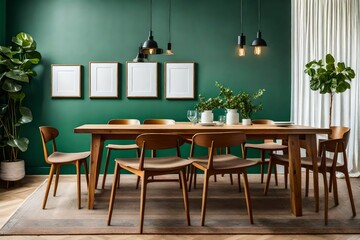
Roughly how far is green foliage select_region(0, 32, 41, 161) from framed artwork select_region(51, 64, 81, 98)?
323mm

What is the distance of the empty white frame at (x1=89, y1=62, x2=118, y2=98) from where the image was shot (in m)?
5.17

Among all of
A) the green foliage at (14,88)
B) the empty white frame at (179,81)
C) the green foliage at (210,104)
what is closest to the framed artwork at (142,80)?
the empty white frame at (179,81)

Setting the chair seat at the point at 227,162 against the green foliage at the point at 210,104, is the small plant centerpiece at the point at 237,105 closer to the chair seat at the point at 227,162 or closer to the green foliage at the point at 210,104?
the green foliage at the point at 210,104

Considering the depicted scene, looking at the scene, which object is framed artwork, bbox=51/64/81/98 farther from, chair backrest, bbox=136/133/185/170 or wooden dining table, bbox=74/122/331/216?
chair backrest, bbox=136/133/185/170

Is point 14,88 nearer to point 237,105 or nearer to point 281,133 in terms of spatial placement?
point 237,105

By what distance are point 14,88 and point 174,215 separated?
9.05 ft

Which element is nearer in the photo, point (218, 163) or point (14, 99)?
point (218, 163)

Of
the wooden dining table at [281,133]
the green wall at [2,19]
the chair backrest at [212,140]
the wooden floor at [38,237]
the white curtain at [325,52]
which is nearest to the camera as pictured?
the wooden floor at [38,237]

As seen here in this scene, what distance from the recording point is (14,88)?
438cm

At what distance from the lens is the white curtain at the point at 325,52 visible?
5129 millimetres

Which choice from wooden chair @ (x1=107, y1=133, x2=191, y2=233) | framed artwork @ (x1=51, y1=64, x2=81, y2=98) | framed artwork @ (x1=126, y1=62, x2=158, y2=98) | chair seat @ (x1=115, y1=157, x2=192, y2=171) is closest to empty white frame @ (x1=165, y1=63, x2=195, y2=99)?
framed artwork @ (x1=126, y1=62, x2=158, y2=98)

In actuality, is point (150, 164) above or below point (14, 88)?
below

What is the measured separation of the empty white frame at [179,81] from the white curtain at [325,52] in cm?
162

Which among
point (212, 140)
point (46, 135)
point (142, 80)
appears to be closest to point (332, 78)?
point (212, 140)
